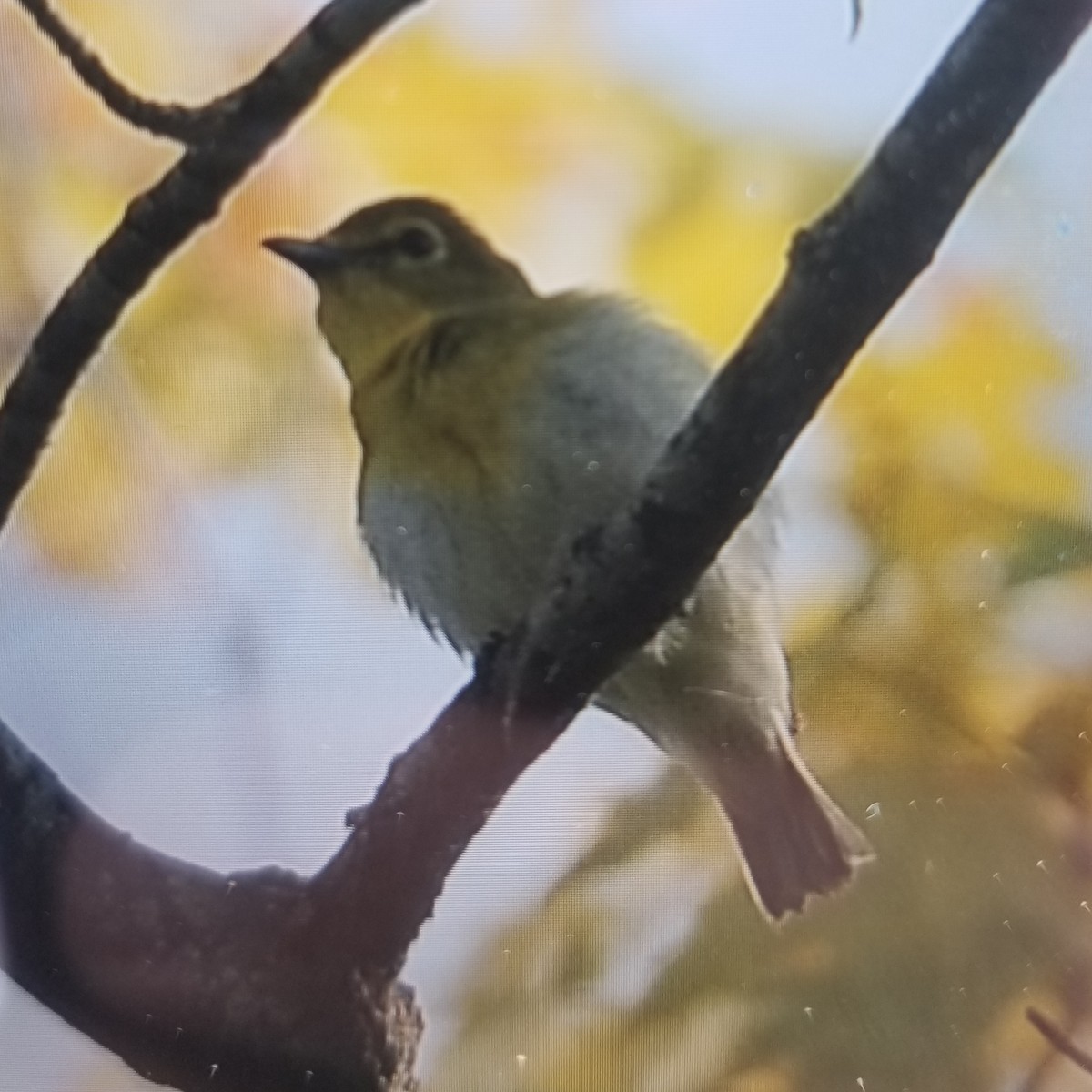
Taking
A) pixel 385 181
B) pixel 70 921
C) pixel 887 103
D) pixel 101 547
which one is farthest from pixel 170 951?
pixel 887 103

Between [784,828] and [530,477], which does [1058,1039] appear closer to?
[784,828]

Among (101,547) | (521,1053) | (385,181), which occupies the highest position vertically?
(385,181)

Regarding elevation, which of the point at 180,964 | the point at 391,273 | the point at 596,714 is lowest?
the point at 180,964

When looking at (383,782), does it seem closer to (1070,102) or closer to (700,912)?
(700,912)

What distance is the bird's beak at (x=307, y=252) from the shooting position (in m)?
0.59

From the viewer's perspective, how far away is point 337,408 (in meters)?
0.60

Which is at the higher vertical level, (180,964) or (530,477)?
(530,477)

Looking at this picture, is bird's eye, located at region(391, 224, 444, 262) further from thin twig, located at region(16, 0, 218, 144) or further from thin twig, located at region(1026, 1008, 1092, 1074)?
thin twig, located at region(1026, 1008, 1092, 1074)

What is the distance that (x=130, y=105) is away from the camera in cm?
60

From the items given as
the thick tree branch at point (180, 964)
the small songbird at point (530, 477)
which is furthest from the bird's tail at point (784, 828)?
the thick tree branch at point (180, 964)

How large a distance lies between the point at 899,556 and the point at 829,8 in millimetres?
211

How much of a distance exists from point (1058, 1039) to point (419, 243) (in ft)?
1.26

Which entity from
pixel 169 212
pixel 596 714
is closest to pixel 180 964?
pixel 596 714

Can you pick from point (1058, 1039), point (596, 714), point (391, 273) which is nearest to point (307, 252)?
point (391, 273)
